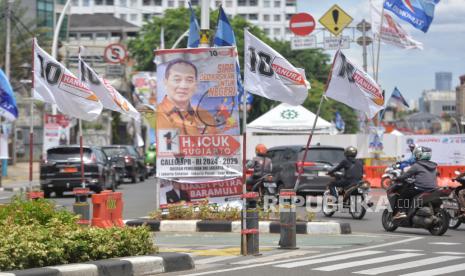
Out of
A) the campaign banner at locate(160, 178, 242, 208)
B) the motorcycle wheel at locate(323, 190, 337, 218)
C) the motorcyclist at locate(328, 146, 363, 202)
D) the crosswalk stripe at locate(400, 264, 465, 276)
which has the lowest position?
the crosswalk stripe at locate(400, 264, 465, 276)

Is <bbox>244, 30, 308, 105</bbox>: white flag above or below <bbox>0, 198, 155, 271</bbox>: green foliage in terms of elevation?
above

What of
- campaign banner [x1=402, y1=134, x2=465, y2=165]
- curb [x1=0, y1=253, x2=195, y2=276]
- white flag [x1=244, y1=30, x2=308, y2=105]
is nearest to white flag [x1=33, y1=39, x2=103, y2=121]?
white flag [x1=244, y1=30, x2=308, y2=105]

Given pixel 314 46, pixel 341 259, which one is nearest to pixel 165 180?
pixel 341 259

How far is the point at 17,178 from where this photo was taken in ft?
148

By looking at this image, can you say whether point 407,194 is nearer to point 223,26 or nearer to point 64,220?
point 223,26

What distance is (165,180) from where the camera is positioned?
62.0 ft

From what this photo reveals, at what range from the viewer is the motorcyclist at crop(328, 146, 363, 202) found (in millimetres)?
21938

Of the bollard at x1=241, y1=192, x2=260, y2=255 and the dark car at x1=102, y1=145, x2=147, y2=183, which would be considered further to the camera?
the dark car at x1=102, y1=145, x2=147, y2=183

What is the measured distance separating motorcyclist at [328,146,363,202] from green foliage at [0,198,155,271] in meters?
9.95

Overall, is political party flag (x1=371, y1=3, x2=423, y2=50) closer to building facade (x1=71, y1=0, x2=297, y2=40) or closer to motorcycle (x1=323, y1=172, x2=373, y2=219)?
motorcycle (x1=323, y1=172, x2=373, y2=219)

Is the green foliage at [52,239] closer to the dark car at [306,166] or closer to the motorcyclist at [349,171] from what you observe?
the motorcyclist at [349,171]

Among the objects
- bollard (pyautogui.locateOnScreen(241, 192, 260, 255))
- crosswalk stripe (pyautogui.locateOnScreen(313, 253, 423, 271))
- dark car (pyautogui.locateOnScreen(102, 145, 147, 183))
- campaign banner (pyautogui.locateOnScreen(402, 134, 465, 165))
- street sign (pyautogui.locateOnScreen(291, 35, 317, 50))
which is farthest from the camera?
dark car (pyautogui.locateOnScreen(102, 145, 147, 183))

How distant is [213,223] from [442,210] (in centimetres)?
418

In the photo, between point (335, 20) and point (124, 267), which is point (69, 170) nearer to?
point (335, 20)
